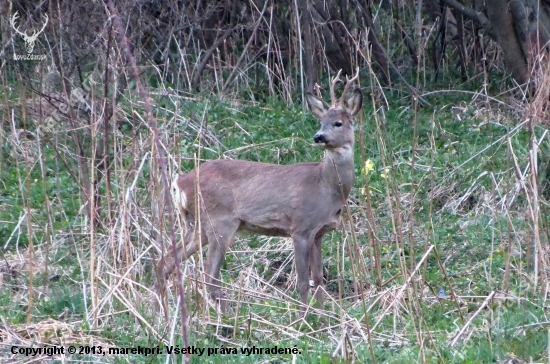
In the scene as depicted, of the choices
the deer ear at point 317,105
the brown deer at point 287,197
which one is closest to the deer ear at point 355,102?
the brown deer at point 287,197

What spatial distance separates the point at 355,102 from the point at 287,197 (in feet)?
3.02

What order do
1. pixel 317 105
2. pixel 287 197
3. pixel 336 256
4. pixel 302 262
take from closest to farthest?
pixel 336 256, pixel 302 262, pixel 287 197, pixel 317 105

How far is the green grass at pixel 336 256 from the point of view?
534 centimetres

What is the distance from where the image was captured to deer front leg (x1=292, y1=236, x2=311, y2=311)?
7.20 m

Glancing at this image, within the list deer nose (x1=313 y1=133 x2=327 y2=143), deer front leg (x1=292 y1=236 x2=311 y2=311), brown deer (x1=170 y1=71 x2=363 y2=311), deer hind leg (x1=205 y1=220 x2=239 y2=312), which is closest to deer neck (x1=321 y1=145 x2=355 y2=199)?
brown deer (x1=170 y1=71 x2=363 y2=311)

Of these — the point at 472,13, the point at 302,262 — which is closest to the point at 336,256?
the point at 302,262

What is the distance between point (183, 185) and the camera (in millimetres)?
7668

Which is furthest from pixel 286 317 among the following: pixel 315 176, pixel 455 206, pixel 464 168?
pixel 464 168

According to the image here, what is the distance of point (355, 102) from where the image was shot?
7508 mm

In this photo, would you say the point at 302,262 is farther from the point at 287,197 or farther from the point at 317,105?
the point at 317,105

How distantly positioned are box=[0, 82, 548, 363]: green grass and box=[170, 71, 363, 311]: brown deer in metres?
0.25

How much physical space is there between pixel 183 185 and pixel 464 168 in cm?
298

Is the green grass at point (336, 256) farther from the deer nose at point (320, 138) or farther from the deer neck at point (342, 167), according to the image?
the deer nose at point (320, 138)

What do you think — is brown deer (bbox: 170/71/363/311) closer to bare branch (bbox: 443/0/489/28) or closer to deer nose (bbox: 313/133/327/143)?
deer nose (bbox: 313/133/327/143)
